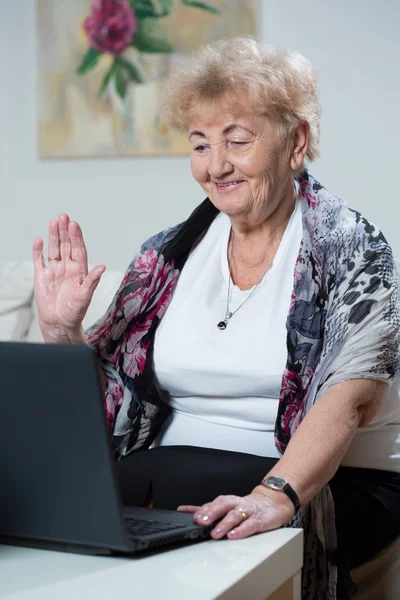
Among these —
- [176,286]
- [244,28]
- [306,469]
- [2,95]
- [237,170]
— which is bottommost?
[306,469]

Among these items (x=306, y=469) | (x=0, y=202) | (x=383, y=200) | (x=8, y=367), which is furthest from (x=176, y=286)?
(x=0, y=202)

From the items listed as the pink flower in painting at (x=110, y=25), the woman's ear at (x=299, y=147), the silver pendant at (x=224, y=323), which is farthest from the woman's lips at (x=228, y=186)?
the pink flower in painting at (x=110, y=25)

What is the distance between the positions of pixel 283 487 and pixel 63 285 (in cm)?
64

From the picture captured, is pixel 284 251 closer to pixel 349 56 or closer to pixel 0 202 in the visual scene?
pixel 349 56

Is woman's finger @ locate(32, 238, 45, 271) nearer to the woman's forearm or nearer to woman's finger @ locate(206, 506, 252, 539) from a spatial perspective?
the woman's forearm

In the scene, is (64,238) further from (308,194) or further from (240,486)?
(240,486)

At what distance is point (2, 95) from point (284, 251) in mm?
2107

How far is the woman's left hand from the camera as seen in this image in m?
1.05

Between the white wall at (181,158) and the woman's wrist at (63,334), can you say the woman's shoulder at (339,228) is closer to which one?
the woman's wrist at (63,334)

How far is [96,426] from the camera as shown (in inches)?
33.7

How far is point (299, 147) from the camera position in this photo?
1.69 metres

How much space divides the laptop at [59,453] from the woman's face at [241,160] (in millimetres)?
845

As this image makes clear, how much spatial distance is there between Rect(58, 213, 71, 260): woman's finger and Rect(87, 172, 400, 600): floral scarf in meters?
0.17

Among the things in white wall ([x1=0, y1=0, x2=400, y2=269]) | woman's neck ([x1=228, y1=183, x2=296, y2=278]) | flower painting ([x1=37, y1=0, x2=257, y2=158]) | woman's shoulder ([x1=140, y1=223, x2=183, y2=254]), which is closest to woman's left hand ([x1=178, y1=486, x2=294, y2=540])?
woman's neck ([x1=228, y1=183, x2=296, y2=278])
